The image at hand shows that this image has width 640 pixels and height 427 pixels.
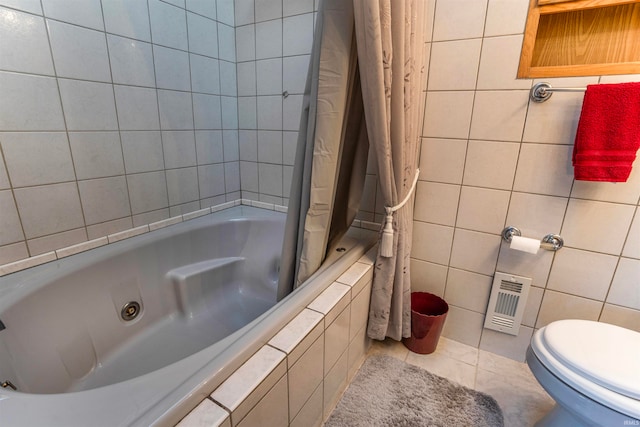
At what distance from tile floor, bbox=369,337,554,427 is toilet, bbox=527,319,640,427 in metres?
0.13

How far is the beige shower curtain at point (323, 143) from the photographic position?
85 cm

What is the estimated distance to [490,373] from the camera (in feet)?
4.30

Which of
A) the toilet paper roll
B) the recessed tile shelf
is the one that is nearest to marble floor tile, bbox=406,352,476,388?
the toilet paper roll

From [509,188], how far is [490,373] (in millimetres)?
800

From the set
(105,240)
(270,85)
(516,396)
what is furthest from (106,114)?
(516,396)

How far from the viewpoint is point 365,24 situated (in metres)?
0.78

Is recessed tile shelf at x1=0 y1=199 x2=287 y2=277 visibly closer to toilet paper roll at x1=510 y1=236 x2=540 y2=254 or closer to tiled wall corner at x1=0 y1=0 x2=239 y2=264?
tiled wall corner at x1=0 y1=0 x2=239 y2=264

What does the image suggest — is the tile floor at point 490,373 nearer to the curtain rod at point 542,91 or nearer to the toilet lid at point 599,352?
the toilet lid at point 599,352

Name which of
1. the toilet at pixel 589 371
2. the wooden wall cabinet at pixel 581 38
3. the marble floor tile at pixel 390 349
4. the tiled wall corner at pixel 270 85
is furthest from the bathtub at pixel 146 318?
the wooden wall cabinet at pixel 581 38

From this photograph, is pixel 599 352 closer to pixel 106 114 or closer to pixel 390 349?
pixel 390 349

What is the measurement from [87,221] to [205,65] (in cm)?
97

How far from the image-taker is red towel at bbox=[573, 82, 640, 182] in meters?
0.93

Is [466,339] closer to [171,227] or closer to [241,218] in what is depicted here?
[241,218]

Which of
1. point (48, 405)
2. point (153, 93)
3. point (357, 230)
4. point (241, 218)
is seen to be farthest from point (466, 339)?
point (153, 93)
